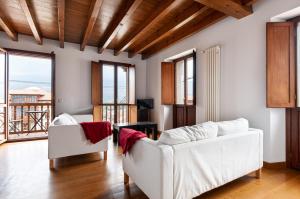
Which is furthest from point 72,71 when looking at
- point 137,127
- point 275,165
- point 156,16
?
point 275,165

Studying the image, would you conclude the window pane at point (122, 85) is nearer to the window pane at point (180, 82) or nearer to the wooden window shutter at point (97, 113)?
the wooden window shutter at point (97, 113)

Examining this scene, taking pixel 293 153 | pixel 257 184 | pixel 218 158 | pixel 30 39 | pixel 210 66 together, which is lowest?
pixel 257 184

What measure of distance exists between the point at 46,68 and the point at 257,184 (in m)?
5.85

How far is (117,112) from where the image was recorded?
5691mm

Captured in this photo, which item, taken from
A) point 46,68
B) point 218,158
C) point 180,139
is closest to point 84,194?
point 180,139

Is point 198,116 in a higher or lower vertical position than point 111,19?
lower

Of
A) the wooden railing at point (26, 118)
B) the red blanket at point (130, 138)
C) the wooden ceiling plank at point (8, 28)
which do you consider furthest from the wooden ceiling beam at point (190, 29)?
the wooden railing at point (26, 118)

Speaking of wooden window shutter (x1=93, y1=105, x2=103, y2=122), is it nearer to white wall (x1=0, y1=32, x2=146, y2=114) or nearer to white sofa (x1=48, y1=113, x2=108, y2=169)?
white wall (x1=0, y1=32, x2=146, y2=114)

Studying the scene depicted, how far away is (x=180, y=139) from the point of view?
5.08ft

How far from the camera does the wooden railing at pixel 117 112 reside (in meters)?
5.52

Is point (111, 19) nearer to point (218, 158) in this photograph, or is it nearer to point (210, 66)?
point (210, 66)

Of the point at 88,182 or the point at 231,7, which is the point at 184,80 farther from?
the point at 88,182

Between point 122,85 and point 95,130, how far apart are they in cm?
317

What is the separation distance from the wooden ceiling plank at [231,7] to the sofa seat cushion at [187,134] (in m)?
1.83
